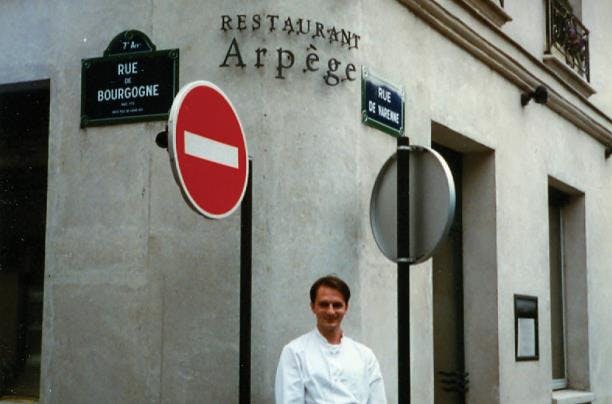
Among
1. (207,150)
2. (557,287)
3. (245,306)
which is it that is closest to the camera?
(207,150)

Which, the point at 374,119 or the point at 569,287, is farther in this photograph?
the point at 569,287

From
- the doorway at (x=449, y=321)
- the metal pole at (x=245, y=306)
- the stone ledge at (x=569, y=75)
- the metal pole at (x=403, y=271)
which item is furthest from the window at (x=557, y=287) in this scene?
the metal pole at (x=245, y=306)

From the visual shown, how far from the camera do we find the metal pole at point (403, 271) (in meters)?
6.30

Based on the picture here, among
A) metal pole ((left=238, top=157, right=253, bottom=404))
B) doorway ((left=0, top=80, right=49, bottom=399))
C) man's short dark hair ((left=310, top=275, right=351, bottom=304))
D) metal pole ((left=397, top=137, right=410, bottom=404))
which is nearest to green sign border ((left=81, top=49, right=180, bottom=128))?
doorway ((left=0, top=80, right=49, bottom=399))

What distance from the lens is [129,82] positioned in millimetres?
7426

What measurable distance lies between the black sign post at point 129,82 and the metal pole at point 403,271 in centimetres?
174

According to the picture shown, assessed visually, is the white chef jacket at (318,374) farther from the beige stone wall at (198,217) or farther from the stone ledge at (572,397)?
the stone ledge at (572,397)

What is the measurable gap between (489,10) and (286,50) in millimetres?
3354

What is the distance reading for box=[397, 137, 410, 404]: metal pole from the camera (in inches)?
248

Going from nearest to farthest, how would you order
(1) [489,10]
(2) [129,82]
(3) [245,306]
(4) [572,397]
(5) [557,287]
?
(3) [245,306] < (2) [129,82] < (1) [489,10] < (4) [572,397] < (5) [557,287]

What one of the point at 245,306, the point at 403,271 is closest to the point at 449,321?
the point at 403,271

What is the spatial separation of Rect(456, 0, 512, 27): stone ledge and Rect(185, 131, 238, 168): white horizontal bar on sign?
4241 millimetres

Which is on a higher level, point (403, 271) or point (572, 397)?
point (403, 271)

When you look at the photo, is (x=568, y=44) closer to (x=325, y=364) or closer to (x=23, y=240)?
(x=23, y=240)
